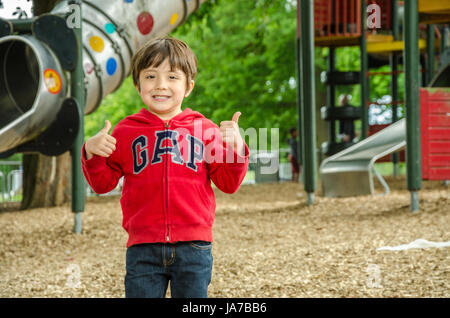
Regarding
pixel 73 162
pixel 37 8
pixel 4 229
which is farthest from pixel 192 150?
pixel 37 8

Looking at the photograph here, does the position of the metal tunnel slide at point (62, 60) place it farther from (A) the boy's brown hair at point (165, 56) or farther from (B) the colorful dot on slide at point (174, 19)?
(A) the boy's brown hair at point (165, 56)

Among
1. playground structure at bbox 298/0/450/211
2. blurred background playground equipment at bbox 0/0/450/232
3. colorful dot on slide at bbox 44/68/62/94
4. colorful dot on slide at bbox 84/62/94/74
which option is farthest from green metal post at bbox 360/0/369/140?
colorful dot on slide at bbox 44/68/62/94

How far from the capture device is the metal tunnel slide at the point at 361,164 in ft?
30.3

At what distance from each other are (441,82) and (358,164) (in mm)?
1962

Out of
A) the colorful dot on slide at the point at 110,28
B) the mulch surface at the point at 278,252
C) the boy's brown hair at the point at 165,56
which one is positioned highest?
the colorful dot on slide at the point at 110,28

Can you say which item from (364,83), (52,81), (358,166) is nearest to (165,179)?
(52,81)

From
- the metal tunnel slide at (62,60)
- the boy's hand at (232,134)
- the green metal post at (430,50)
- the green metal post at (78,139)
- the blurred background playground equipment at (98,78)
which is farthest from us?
the green metal post at (430,50)

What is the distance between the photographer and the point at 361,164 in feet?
30.9

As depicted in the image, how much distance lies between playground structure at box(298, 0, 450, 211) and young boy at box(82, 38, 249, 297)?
514 centimetres

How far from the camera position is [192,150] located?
1.96 meters

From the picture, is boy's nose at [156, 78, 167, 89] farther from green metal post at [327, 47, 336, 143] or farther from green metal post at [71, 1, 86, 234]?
green metal post at [327, 47, 336, 143]

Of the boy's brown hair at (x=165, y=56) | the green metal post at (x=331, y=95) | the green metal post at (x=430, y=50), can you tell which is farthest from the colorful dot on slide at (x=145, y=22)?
the green metal post at (x=430, y=50)

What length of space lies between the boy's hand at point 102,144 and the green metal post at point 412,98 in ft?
17.6

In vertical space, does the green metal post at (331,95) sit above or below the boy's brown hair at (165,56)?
above
